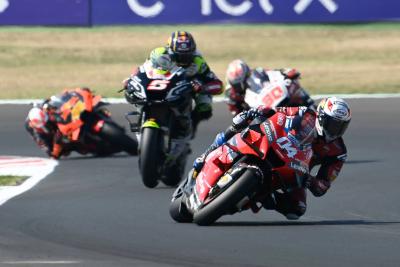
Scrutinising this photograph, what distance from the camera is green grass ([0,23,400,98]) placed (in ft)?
96.9

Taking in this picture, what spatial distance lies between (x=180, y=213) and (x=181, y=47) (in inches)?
174

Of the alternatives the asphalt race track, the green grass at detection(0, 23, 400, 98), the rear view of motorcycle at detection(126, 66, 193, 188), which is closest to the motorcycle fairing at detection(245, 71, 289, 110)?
the asphalt race track

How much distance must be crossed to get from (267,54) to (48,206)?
17.6 m

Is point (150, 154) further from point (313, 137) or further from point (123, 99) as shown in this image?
point (123, 99)

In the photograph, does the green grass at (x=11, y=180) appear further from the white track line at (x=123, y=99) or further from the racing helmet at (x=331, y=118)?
the white track line at (x=123, y=99)

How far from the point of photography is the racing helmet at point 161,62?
1609 centimetres

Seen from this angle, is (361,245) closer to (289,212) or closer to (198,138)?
(289,212)

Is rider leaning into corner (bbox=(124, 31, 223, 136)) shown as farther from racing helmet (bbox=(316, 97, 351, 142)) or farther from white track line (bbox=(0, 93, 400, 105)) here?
white track line (bbox=(0, 93, 400, 105))

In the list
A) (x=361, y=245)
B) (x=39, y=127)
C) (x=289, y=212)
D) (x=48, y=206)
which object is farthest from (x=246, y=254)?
(x=39, y=127)

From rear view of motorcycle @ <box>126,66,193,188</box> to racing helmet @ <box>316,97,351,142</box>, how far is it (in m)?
3.22

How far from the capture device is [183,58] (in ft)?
56.3

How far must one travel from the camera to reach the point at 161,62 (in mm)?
16141

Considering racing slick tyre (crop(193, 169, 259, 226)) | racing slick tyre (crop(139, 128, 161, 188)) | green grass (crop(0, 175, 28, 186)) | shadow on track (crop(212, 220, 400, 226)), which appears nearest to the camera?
racing slick tyre (crop(193, 169, 259, 226))

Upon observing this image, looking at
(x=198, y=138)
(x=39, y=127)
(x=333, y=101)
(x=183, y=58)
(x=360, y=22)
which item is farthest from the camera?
(x=360, y=22)
